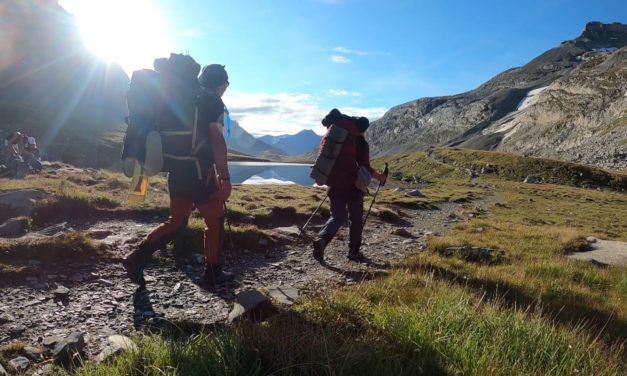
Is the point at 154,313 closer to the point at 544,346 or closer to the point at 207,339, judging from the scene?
the point at 207,339

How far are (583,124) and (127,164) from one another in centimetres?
15662

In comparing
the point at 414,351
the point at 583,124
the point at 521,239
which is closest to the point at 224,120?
the point at 414,351

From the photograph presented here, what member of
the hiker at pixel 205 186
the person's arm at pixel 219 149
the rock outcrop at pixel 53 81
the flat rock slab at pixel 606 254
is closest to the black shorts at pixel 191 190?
the hiker at pixel 205 186

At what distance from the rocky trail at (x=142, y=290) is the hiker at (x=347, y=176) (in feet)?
2.87

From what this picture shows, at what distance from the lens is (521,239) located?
11.2 m

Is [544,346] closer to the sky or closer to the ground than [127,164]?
closer to the ground

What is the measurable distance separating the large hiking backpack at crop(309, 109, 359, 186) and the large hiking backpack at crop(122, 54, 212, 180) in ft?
8.88

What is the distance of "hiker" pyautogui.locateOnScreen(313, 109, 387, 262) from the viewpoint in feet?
22.7

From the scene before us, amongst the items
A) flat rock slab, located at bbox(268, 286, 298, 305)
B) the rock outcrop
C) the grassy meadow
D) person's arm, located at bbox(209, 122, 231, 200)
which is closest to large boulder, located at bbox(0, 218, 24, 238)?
person's arm, located at bbox(209, 122, 231, 200)

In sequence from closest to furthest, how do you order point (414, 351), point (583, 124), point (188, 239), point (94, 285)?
point (414, 351) < point (94, 285) < point (188, 239) < point (583, 124)

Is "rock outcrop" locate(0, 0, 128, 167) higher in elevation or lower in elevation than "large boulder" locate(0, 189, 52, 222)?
higher

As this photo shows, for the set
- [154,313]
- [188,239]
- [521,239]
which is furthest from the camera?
[521,239]

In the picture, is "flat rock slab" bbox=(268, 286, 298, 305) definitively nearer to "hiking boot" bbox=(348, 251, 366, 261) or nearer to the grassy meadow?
the grassy meadow

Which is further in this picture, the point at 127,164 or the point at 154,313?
the point at 127,164
